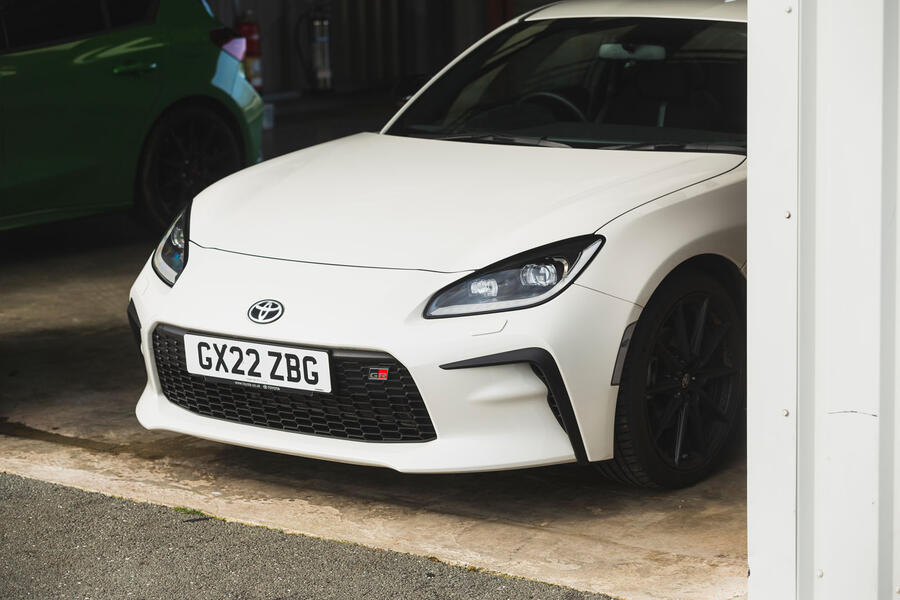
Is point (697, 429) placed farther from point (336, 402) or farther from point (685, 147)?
point (336, 402)

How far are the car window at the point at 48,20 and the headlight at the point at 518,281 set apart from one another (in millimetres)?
4021

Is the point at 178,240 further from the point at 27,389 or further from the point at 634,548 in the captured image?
the point at 634,548

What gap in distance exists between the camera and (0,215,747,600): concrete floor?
3430 millimetres

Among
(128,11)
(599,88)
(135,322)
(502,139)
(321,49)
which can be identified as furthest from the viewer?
(321,49)

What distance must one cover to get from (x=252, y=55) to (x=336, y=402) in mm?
8509

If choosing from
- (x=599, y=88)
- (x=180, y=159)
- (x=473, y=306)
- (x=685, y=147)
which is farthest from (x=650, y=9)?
(x=180, y=159)

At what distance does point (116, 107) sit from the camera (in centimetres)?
713

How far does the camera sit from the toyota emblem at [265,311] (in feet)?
12.0

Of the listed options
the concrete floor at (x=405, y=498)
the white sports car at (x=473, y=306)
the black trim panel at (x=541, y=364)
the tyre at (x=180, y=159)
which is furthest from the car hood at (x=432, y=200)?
the tyre at (x=180, y=159)

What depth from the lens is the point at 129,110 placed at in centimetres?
720

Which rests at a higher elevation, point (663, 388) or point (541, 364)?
point (541, 364)
